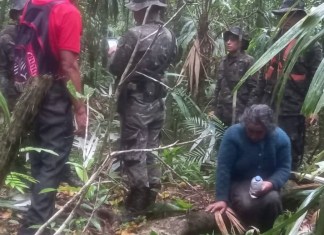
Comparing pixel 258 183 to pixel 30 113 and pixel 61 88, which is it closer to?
pixel 61 88

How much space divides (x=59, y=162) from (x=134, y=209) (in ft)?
4.29

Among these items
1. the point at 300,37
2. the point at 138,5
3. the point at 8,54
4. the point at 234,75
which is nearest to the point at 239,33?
the point at 234,75

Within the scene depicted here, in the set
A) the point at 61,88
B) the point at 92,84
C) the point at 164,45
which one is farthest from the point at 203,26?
the point at 61,88

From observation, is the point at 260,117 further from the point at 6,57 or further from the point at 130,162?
the point at 6,57

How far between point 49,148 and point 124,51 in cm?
128

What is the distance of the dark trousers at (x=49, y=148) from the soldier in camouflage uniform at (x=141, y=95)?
39.0 inches

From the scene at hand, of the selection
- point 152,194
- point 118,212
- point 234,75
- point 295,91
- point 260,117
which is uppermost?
point 260,117

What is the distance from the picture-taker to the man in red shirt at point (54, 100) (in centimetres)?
436

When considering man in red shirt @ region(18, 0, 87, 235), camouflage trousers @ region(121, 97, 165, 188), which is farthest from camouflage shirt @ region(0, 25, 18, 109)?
man in red shirt @ region(18, 0, 87, 235)

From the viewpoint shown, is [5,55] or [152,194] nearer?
[152,194]

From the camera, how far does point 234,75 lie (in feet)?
25.0

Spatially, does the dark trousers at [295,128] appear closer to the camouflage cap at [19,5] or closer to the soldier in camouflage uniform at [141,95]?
the soldier in camouflage uniform at [141,95]

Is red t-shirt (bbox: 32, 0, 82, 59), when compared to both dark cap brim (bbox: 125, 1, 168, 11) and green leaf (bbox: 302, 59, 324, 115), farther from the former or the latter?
green leaf (bbox: 302, 59, 324, 115)

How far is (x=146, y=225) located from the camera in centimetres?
534
